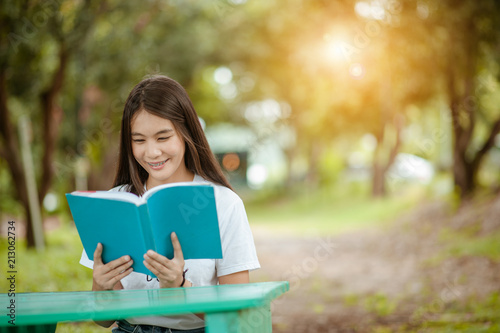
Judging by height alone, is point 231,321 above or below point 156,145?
below

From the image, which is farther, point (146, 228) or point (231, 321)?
point (146, 228)

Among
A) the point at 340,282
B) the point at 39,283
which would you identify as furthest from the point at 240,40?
→ the point at 39,283

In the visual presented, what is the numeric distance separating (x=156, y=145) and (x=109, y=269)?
56 centimetres

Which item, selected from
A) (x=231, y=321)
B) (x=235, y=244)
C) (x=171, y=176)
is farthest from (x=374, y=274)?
(x=231, y=321)

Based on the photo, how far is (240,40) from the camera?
19.6m

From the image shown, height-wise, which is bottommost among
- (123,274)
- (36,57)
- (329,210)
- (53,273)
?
(123,274)

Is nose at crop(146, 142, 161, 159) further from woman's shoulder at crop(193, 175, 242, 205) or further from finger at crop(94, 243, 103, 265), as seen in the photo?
finger at crop(94, 243, 103, 265)

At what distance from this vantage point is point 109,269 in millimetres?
1898

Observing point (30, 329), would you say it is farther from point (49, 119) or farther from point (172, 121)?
point (49, 119)

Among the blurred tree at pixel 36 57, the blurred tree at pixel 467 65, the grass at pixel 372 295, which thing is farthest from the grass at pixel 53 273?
the blurred tree at pixel 467 65

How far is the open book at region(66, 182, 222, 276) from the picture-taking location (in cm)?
176

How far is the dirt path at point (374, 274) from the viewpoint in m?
5.85

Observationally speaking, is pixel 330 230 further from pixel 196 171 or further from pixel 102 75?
pixel 196 171

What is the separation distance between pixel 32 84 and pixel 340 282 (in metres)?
5.88
